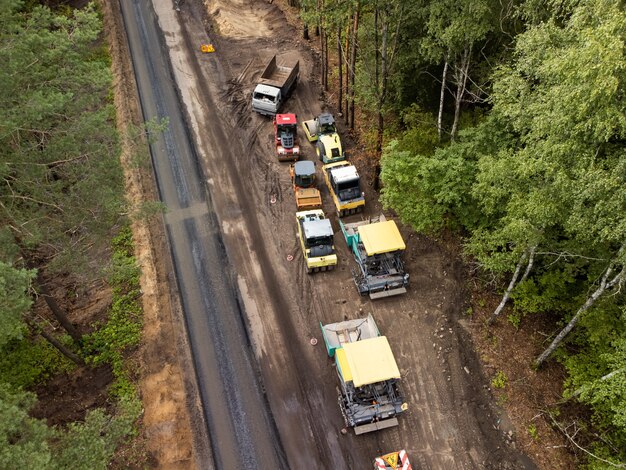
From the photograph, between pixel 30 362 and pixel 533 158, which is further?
pixel 30 362

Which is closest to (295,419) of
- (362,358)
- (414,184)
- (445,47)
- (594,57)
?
(362,358)

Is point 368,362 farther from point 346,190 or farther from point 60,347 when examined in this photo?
point 60,347

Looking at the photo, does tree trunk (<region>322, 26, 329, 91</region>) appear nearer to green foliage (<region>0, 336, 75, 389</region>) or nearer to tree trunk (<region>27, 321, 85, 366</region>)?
green foliage (<region>0, 336, 75, 389</region>)

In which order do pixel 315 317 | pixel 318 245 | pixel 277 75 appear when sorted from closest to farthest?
pixel 315 317 < pixel 318 245 < pixel 277 75

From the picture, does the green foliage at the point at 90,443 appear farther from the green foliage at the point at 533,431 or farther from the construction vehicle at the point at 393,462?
the green foliage at the point at 533,431

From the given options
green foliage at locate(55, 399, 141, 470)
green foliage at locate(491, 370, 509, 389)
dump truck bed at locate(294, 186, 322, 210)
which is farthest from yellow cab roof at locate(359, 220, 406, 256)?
green foliage at locate(55, 399, 141, 470)

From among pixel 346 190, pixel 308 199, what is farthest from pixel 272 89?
pixel 346 190

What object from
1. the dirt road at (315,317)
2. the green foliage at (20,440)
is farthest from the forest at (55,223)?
the dirt road at (315,317)
